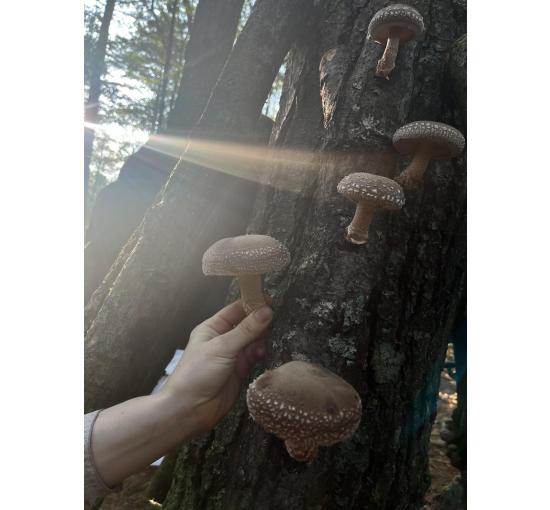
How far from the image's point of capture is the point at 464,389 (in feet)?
6.65

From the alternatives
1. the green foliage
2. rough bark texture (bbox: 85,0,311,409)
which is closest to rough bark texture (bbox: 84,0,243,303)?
the green foliage

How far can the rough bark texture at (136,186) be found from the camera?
292cm

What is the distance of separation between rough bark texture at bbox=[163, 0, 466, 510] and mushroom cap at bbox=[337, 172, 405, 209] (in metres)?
0.25

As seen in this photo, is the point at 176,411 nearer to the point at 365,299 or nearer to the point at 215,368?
the point at 215,368

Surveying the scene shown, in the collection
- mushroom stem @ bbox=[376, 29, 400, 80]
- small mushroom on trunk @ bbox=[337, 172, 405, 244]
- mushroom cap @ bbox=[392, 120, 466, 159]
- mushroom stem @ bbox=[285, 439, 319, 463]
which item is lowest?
mushroom stem @ bbox=[285, 439, 319, 463]

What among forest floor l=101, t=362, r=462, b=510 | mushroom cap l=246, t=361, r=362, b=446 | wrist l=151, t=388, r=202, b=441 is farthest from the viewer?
forest floor l=101, t=362, r=462, b=510

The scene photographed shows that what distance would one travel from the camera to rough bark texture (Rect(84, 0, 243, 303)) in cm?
292

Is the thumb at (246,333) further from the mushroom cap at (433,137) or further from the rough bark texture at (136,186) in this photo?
the rough bark texture at (136,186)

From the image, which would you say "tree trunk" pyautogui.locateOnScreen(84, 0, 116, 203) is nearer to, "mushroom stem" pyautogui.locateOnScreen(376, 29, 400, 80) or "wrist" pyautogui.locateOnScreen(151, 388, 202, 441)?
"wrist" pyautogui.locateOnScreen(151, 388, 202, 441)

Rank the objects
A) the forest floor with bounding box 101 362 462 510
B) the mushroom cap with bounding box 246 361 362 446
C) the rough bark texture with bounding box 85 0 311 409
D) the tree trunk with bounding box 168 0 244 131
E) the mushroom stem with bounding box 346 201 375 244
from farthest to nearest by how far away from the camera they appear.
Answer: the tree trunk with bounding box 168 0 244 131, the rough bark texture with bounding box 85 0 311 409, the forest floor with bounding box 101 362 462 510, the mushroom stem with bounding box 346 201 375 244, the mushroom cap with bounding box 246 361 362 446

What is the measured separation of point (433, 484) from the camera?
1987 mm

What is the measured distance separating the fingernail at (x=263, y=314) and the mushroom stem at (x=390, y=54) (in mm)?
1217

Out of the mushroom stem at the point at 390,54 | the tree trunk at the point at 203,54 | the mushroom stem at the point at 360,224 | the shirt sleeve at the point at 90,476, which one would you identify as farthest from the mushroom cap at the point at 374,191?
the tree trunk at the point at 203,54

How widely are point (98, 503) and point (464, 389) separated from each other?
2012 millimetres
